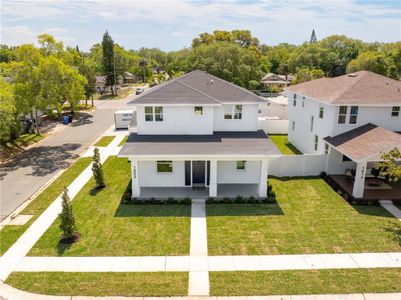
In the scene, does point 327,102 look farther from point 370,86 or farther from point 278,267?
point 278,267

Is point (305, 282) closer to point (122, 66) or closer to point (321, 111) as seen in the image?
point (321, 111)

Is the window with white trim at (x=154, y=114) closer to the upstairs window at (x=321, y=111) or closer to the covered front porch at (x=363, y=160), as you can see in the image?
the covered front porch at (x=363, y=160)

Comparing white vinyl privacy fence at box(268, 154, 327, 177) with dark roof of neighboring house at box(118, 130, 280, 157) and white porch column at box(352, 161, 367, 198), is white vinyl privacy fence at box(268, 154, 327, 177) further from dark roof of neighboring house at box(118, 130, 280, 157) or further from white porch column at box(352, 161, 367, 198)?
white porch column at box(352, 161, 367, 198)

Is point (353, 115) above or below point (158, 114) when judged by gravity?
below

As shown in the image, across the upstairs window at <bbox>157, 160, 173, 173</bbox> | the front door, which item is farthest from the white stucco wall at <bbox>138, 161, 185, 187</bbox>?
the front door

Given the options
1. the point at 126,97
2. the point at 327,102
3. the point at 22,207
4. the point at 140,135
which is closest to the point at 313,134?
the point at 327,102

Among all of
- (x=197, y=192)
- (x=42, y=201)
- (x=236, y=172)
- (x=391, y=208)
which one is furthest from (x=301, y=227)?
(x=42, y=201)
